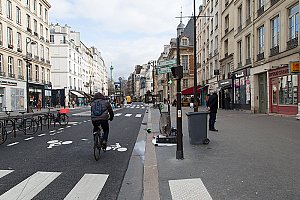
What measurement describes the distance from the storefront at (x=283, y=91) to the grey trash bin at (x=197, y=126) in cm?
1038

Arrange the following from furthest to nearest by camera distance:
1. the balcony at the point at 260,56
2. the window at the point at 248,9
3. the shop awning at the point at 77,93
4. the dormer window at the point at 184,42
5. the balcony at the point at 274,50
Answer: the dormer window at the point at 184,42
the shop awning at the point at 77,93
the window at the point at 248,9
the balcony at the point at 260,56
the balcony at the point at 274,50

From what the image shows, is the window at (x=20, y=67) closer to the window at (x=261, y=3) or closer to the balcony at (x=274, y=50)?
the window at (x=261, y=3)

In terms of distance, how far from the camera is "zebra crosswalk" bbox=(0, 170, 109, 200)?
4125 millimetres

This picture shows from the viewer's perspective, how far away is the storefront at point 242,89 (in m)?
23.6

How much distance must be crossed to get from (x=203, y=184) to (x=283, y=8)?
16.4 meters

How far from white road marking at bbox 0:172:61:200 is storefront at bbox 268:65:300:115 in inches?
583

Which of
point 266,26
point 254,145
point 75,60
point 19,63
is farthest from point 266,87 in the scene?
point 75,60

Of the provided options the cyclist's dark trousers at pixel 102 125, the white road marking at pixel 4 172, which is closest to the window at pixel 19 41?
the cyclist's dark trousers at pixel 102 125

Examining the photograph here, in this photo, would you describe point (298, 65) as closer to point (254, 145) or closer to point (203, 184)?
point (254, 145)

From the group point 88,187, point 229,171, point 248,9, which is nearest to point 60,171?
point 88,187

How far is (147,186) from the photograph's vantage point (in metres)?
4.39

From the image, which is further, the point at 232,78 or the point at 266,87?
the point at 232,78

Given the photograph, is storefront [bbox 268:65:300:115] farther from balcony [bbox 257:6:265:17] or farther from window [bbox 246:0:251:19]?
window [bbox 246:0:251:19]

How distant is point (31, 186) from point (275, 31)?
61.8ft
